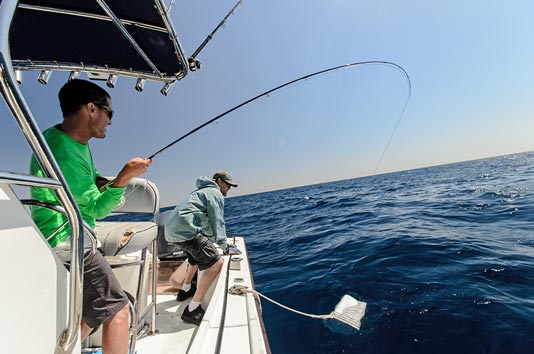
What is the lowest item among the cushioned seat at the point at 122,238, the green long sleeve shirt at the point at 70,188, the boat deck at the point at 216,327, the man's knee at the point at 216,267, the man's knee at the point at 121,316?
the boat deck at the point at 216,327

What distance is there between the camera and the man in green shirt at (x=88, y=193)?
117 cm

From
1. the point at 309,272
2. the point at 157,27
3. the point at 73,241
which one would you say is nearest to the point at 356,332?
the point at 309,272

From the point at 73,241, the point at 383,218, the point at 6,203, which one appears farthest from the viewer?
the point at 383,218

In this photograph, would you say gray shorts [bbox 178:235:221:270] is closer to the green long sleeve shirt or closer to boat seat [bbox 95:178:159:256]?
boat seat [bbox 95:178:159:256]

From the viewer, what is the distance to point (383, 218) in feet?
25.5

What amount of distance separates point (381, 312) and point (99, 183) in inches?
120

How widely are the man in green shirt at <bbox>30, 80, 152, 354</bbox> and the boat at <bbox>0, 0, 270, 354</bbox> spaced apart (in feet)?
0.36

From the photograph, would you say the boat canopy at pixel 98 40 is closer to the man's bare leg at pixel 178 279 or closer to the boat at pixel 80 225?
the boat at pixel 80 225

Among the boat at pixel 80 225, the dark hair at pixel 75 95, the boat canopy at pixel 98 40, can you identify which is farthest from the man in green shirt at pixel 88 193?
the boat canopy at pixel 98 40

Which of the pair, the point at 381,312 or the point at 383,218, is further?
the point at 383,218

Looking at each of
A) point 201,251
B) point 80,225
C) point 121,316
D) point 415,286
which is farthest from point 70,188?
point 415,286

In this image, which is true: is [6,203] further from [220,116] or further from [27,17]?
[220,116]

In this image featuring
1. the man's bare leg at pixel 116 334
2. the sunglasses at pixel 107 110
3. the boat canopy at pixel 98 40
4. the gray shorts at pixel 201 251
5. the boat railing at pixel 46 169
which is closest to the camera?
the boat railing at pixel 46 169

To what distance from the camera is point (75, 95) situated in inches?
51.8
